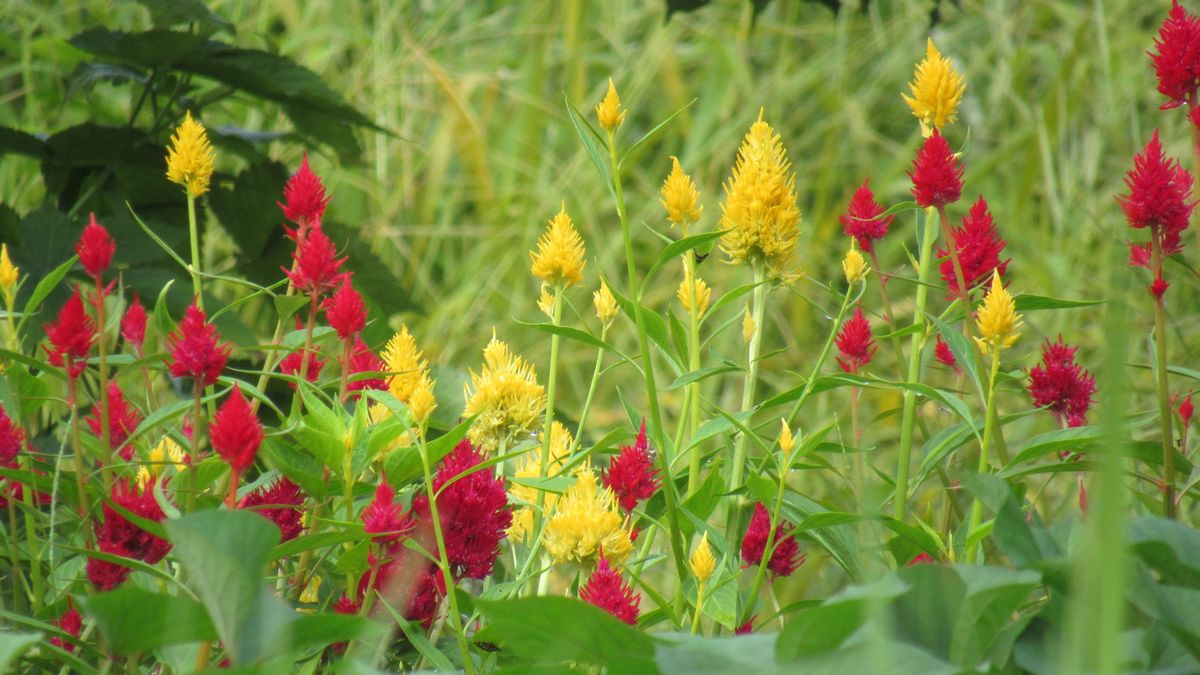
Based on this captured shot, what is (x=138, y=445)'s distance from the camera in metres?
0.67

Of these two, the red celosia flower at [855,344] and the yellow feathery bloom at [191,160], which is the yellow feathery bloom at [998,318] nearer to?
the red celosia flower at [855,344]

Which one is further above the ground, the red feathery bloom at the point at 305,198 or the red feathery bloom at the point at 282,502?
the red feathery bloom at the point at 305,198

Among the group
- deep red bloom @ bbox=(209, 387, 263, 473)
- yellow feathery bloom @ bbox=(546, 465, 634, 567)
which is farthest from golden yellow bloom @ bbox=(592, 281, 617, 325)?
deep red bloom @ bbox=(209, 387, 263, 473)

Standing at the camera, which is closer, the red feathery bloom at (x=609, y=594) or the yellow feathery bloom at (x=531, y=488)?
the red feathery bloom at (x=609, y=594)

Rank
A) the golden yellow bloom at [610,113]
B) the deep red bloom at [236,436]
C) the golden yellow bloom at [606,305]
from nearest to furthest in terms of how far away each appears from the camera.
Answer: the deep red bloom at [236,436]
the golden yellow bloom at [610,113]
the golden yellow bloom at [606,305]

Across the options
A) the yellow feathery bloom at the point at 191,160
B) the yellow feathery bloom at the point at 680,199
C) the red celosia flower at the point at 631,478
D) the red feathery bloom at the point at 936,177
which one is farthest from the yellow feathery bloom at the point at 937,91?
the yellow feathery bloom at the point at 191,160

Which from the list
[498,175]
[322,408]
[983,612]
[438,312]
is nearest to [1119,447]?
[983,612]

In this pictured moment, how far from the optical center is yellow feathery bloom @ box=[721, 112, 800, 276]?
23.9 inches

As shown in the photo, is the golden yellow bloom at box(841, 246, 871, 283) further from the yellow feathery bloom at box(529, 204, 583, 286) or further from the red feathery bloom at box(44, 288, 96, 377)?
the red feathery bloom at box(44, 288, 96, 377)

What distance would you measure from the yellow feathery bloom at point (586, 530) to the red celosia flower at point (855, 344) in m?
0.25

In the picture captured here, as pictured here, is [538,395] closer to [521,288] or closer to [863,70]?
[521,288]

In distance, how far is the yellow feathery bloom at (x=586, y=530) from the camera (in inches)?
21.1

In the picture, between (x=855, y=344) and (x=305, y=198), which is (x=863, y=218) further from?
(x=305, y=198)

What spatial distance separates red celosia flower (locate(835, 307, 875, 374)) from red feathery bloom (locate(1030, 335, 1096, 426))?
10 cm
